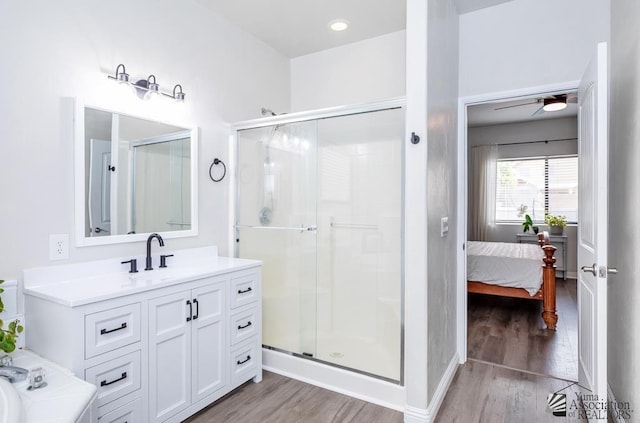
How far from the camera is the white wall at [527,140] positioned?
237 inches

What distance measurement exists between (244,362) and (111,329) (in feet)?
3.34

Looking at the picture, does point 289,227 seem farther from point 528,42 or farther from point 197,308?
point 528,42

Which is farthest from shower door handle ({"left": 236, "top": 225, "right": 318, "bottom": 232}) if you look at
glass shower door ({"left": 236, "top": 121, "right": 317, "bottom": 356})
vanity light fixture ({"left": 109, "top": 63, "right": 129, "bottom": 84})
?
vanity light fixture ({"left": 109, "top": 63, "right": 129, "bottom": 84})

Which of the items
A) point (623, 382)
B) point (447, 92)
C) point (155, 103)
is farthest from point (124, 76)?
point (623, 382)

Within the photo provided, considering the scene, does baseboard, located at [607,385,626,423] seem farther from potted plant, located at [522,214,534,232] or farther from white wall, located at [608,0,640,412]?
potted plant, located at [522,214,534,232]

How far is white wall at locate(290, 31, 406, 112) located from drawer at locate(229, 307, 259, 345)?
1.96m

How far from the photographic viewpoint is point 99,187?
6.84ft

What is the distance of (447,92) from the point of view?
2520 mm

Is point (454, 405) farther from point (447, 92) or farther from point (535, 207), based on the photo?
point (535, 207)

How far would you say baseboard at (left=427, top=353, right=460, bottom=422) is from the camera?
2101 millimetres

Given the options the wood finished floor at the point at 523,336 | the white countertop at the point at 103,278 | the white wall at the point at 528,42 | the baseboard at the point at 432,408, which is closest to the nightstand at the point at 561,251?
the wood finished floor at the point at 523,336

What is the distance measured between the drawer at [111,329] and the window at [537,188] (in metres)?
6.55

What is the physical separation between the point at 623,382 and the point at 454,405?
3.01 ft

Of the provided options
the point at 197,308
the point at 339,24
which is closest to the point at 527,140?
the point at 339,24
